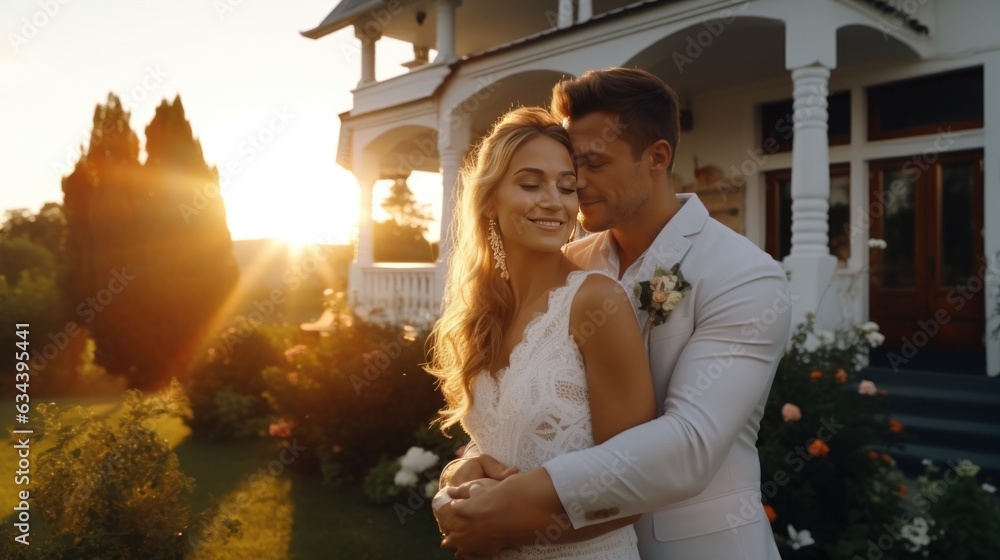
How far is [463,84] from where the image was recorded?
39.3ft

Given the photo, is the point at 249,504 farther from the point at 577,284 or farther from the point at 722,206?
the point at 722,206

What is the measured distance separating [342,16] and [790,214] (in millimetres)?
9300

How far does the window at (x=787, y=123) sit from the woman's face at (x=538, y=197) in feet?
30.2

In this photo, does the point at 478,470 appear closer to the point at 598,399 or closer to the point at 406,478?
the point at 598,399

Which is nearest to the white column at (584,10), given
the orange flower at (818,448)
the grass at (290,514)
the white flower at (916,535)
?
the grass at (290,514)

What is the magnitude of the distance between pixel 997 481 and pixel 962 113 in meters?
4.88

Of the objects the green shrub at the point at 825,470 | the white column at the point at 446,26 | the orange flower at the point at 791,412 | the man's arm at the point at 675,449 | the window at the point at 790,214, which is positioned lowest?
the green shrub at the point at 825,470

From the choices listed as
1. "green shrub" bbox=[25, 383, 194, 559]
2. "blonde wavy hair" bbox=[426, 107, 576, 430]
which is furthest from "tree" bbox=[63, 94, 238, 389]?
"blonde wavy hair" bbox=[426, 107, 576, 430]

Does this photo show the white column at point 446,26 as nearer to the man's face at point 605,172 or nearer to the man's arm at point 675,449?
the man's face at point 605,172

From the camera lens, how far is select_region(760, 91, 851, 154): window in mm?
10305

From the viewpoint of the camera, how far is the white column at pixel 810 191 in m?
7.75

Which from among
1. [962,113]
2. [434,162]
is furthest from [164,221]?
[962,113]

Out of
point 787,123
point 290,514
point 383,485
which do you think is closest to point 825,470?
point 383,485

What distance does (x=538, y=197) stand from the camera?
90.0 inches
